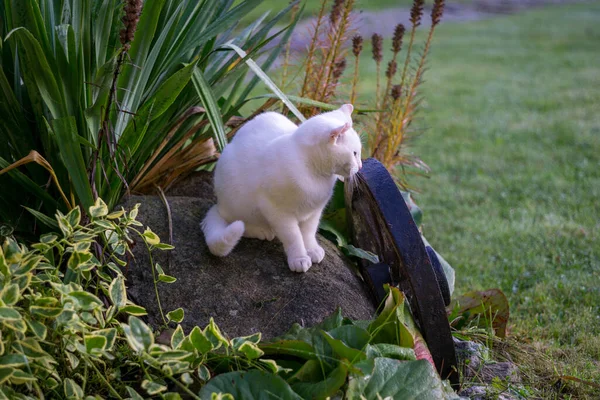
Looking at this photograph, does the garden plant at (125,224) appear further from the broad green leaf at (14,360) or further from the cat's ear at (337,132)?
Result: the cat's ear at (337,132)

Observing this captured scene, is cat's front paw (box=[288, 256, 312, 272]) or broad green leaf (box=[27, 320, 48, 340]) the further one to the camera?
cat's front paw (box=[288, 256, 312, 272])

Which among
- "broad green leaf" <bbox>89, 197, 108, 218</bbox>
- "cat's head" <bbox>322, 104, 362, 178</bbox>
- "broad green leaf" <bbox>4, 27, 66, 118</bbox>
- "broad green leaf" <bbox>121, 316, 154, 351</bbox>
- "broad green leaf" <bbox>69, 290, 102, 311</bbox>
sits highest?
"broad green leaf" <bbox>4, 27, 66, 118</bbox>

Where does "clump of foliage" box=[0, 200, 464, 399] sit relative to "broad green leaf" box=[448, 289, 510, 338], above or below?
above

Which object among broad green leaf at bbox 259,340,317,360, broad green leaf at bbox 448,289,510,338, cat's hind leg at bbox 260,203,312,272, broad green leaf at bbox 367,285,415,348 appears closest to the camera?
broad green leaf at bbox 259,340,317,360

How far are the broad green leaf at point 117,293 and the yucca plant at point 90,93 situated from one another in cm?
32

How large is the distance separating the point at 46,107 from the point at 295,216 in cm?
85

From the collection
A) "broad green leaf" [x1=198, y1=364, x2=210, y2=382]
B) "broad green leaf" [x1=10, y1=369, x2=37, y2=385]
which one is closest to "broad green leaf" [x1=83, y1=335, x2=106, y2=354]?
"broad green leaf" [x1=10, y1=369, x2=37, y2=385]

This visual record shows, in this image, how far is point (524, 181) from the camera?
4.68 metres

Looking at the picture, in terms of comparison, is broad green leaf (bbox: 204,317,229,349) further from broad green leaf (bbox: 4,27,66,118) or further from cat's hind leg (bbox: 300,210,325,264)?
broad green leaf (bbox: 4,27,66,118)

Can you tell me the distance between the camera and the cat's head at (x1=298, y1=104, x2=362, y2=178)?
6.49ft

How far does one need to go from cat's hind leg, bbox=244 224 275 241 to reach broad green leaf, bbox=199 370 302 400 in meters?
0.70

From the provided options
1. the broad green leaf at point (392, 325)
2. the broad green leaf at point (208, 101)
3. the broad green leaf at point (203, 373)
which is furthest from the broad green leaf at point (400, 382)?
the broad green leaf at point (208, 101)

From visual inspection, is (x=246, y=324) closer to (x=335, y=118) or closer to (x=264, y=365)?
(x=264, y=365)

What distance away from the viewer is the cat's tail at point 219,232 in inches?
78.0
